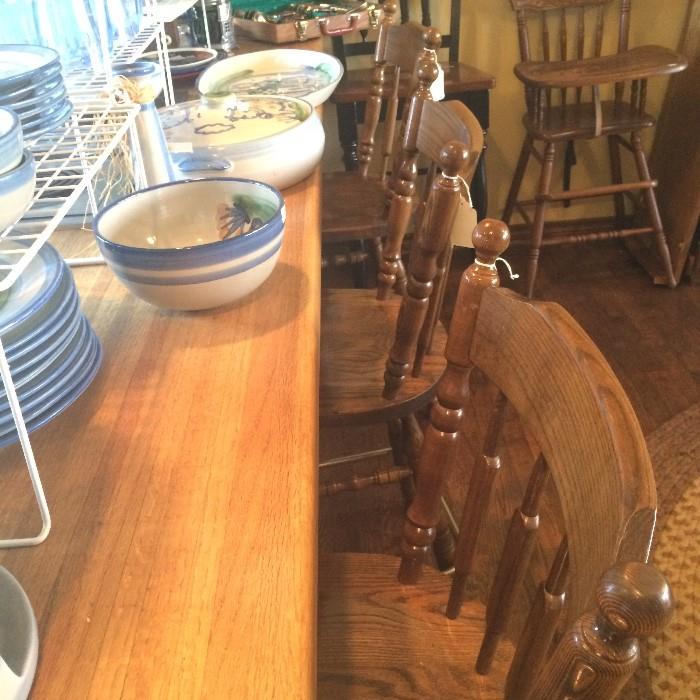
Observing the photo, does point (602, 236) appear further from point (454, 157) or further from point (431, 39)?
point (454, 157)

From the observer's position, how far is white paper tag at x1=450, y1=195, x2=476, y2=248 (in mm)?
858

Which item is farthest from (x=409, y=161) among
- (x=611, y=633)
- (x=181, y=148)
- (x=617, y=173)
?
(x=617, y=173)

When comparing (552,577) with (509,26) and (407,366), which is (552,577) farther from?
(509,26)

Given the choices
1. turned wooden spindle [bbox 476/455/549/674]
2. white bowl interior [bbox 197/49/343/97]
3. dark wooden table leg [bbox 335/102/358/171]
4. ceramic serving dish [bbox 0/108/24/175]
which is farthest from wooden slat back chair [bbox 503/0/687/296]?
ceramic serving dish [bbox 0/108/24/175]

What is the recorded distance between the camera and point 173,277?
753mm

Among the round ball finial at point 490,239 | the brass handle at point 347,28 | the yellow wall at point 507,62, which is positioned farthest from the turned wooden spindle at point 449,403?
the yellow wall at point 507,62

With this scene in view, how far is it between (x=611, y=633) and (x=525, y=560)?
1.12 feet

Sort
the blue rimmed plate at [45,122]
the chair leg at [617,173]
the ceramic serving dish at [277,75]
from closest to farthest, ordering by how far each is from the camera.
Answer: the blue rimmed plate at [45,122] < the ceramic serving dish at [277,75] < the chair leg at [617,173]

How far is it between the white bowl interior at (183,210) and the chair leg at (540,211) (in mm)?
1528

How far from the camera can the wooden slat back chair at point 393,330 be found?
87cm

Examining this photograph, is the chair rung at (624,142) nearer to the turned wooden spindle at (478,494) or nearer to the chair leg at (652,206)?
the chair leg at (652,206)

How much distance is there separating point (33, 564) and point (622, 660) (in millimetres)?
434

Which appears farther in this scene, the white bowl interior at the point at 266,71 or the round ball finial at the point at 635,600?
the white bowl interior at the point at 266,71

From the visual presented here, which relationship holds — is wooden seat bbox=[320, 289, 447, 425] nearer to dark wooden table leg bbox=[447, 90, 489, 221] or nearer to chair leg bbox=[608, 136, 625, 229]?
dark wooden table leg bbox=[447, 90, 489, 221]
